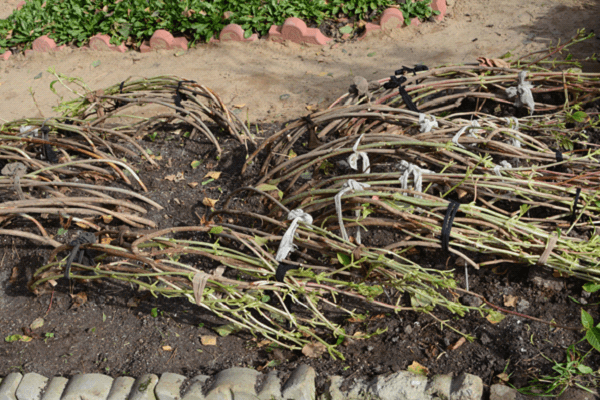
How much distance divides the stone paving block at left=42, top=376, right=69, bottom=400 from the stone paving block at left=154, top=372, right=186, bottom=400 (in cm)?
50

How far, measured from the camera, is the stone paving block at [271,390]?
6.85ft

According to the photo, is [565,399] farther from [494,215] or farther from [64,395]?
[64,395]

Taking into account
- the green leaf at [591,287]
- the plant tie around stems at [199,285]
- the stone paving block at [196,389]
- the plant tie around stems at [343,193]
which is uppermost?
the plant tie around stems at [343,193]

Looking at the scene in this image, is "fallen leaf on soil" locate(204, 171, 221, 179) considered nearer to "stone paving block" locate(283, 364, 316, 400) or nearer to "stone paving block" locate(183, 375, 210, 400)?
"stone paving block" locate(183, 375, 210, 400)

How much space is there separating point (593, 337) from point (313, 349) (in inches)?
46.4

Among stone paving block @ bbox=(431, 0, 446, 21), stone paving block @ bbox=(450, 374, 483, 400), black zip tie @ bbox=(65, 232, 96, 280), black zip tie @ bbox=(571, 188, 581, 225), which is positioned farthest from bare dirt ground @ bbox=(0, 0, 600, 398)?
stone paving block @ bbox=(431, 0, 446, 21)

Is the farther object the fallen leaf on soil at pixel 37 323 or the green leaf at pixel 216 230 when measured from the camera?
the fallen leaf on soil at pixel 37 323

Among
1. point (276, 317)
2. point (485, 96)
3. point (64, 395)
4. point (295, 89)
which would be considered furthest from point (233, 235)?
point (295, 89)

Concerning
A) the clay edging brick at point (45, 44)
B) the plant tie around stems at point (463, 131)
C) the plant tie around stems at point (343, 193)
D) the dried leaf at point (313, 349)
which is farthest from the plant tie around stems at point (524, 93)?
the clay edging brick at point (45, 44)

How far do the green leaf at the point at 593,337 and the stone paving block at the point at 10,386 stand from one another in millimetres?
2623

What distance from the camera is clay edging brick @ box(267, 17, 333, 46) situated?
17.3ft

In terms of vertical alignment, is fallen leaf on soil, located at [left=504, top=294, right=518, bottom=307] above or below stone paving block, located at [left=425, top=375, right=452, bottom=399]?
above

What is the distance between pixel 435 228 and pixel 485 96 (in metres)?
1.40

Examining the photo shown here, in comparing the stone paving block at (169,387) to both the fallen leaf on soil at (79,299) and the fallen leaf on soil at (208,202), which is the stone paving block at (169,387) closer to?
the fallen leaf on soil at (79,299)
